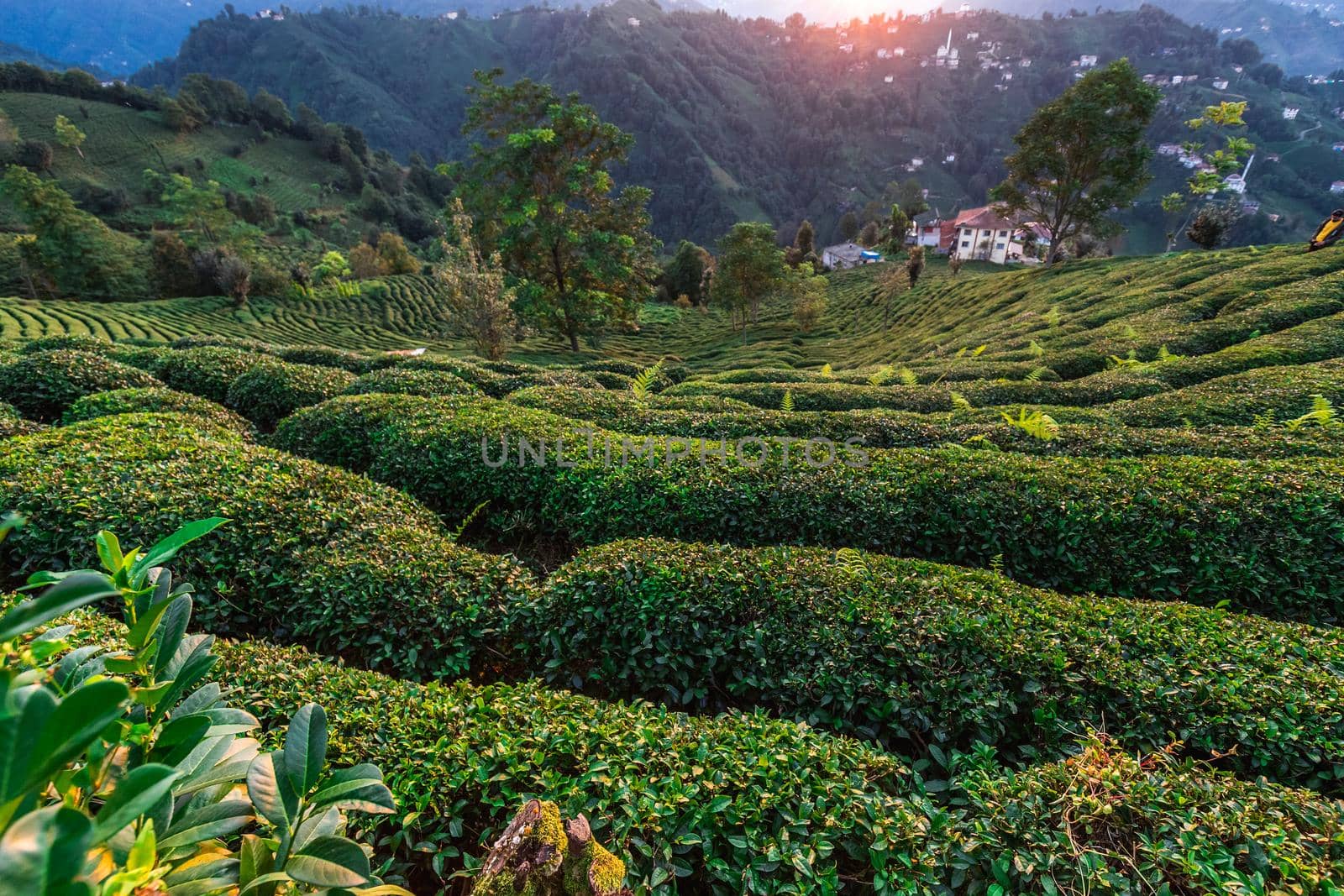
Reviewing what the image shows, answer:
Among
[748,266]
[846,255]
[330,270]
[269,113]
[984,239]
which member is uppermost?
[269,113]

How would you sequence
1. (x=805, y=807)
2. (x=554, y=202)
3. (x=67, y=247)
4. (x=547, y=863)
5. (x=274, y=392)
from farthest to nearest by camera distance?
(x=67, y=247) → (x=554, y=202) → (x=274, y=392) → (x=805, y=807) → (x=547, y=863)

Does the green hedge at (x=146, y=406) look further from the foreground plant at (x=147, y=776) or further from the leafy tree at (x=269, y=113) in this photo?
the leafy tree at (x=269, y=113)

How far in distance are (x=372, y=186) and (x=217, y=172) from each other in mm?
21650

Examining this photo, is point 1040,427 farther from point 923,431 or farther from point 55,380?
point 55,380

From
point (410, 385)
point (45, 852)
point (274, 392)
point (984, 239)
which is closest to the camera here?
A: point (45, 852)

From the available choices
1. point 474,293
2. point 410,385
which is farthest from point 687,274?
point 410,385

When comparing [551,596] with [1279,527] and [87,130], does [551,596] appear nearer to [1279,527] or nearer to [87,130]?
[1279,527]

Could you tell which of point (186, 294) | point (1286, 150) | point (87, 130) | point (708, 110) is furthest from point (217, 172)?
point (1286, 150)

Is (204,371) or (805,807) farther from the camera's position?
(204,371)

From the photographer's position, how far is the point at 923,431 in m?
8.29

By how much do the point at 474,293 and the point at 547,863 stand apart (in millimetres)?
23542

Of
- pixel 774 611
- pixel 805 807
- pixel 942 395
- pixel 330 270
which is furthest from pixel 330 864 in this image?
pixel 330 270

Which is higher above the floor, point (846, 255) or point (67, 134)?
point (67, 134)

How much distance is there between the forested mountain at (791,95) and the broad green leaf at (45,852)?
129485 millimetres
